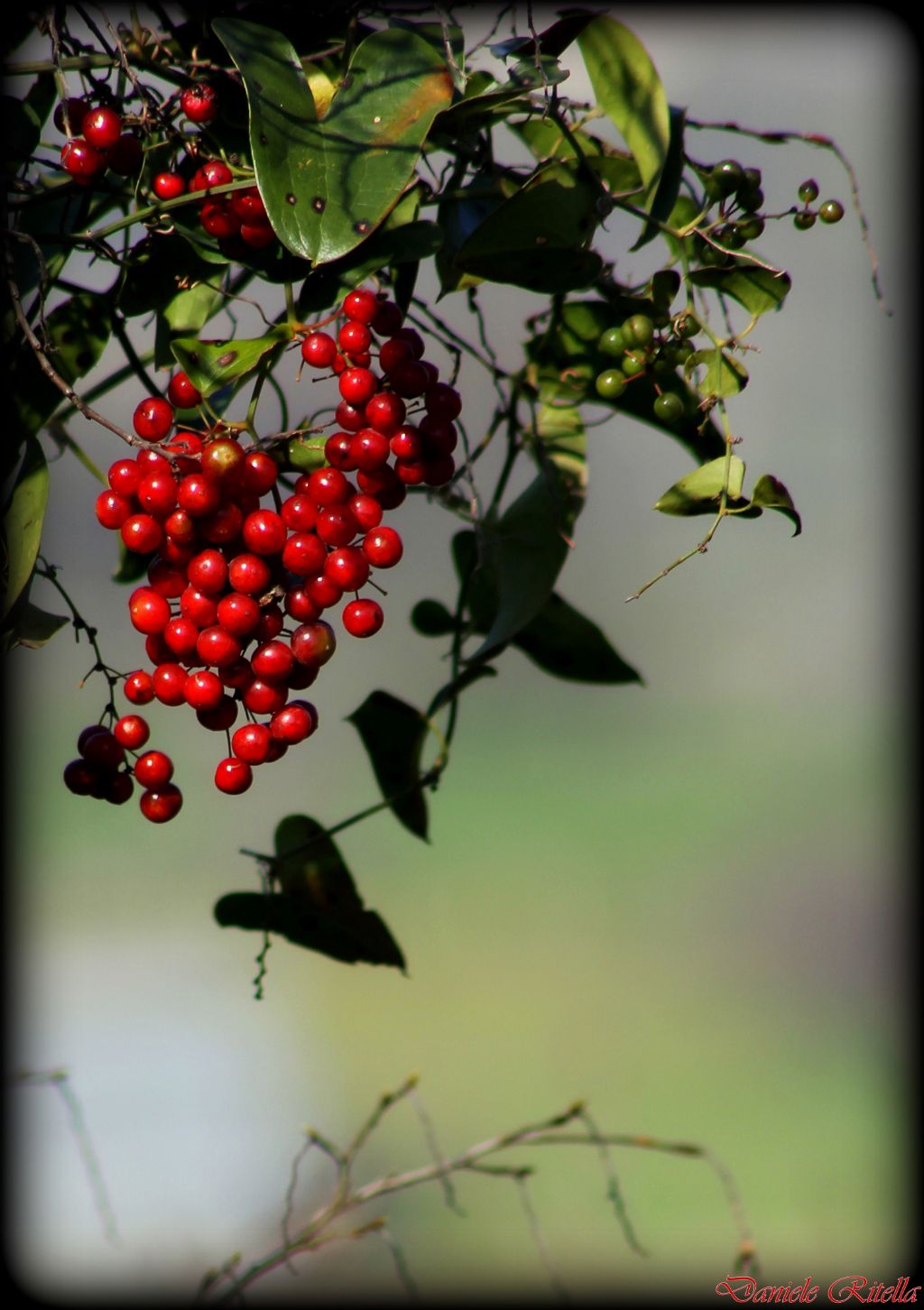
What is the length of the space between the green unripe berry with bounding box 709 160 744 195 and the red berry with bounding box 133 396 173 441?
22 centimetres

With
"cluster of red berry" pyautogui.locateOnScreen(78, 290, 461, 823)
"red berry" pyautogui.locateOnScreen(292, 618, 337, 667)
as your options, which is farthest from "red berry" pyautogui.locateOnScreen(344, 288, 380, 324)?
"red berry" pyautogui.locateOnScreen(292, 618, 337, 667)

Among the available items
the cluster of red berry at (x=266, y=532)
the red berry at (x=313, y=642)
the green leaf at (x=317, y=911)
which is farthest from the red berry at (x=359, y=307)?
the green leaf at (x=317, y=911)

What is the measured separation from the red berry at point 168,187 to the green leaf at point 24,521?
3.9 inches

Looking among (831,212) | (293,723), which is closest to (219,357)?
(293,723)

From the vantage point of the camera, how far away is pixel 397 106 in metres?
0.40

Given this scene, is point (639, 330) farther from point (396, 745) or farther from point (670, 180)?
point (396, 745)

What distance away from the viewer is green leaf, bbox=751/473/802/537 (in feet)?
1.32

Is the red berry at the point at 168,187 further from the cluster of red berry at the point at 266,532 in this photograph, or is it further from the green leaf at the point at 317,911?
the green leaf at the point at 317,911

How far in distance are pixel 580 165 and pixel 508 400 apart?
0.40 ft

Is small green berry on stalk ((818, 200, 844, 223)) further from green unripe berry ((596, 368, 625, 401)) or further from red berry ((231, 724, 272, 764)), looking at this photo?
red berry ((231, 724, 272, 764))

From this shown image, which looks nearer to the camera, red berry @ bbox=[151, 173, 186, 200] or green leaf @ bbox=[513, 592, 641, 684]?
red berry @ bbox=[151, 173, 186, 200]

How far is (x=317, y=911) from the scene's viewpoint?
→ 0.54m

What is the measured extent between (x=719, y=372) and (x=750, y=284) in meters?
0.04

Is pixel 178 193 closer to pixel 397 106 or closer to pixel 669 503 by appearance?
pixel 397 106
